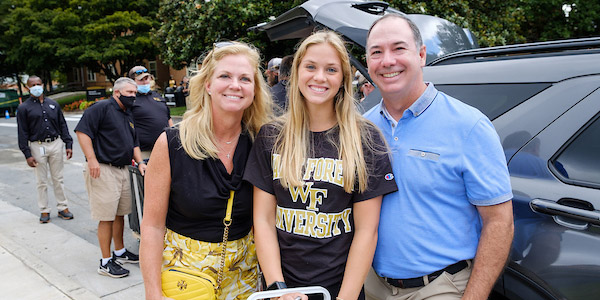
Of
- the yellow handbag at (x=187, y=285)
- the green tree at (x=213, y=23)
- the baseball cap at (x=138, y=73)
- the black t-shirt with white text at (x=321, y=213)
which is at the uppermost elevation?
the green tree at (x=213, y=23)

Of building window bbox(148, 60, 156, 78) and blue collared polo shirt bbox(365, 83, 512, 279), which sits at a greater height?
blue collared polo shirt bbox(365, 83, 512, 279)

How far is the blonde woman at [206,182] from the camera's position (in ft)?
6.23

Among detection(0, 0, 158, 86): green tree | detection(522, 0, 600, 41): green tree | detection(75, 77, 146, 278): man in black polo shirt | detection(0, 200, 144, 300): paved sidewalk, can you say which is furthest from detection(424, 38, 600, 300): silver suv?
detection(0, 0, 158, 86): green tree

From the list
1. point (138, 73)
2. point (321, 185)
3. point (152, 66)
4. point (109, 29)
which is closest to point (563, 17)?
point (138, 73)

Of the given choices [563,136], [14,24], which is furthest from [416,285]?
[14,24]

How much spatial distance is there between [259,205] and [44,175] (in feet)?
18.2

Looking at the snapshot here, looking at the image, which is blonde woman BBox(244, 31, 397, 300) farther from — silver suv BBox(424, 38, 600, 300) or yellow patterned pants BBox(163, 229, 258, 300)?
silver suv BBox(424, 38, 600, 300)

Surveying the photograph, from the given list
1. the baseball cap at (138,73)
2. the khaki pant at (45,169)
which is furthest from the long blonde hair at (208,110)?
the khaki pant at (45,169)

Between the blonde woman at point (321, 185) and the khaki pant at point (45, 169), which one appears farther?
the khaki pant at point (45, 169)

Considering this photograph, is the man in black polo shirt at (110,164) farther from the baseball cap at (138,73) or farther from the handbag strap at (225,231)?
the handbag strap at (225,231)

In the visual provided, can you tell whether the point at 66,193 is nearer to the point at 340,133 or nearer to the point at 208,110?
the point at 208,110

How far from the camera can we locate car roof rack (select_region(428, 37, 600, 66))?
6.50 ft

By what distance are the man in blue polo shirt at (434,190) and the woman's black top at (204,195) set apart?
682 mm

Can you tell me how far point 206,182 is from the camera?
6.28 ft
